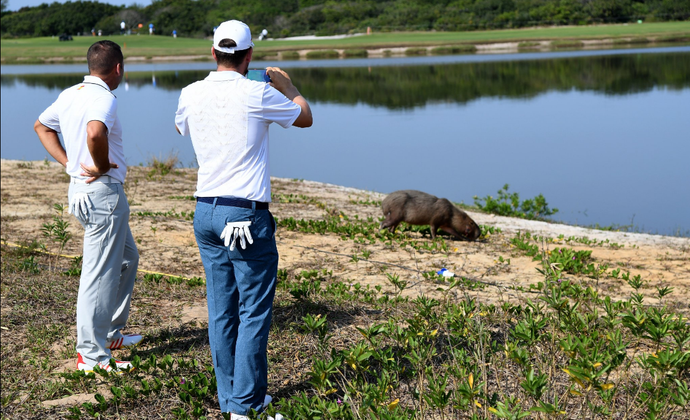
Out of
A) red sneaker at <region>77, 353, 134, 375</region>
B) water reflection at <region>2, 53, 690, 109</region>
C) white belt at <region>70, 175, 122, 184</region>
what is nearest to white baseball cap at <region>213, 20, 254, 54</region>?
white belt at <region>70, 175, 122, 184</region>

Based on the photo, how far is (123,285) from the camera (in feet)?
15.6

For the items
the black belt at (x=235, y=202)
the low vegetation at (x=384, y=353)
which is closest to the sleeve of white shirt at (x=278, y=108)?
the black belt at (x=235, y=202)

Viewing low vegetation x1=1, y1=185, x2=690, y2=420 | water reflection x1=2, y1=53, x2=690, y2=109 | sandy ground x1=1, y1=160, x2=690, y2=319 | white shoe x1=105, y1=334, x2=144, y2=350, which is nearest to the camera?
low vegetation x1=1, y1=185, x2=690, y2=420

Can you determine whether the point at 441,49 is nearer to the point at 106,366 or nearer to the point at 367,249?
the point at 367,249

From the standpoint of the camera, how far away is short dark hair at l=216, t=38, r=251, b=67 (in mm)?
3316

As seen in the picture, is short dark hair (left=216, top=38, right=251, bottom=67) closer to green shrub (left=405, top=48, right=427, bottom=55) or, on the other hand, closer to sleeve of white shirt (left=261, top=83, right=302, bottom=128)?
sleeve of white shirt (left=261, top=83, right=302, bottom=128)

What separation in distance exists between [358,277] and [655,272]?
11.2 ft

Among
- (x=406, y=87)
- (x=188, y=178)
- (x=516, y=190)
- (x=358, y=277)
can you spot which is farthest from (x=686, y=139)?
(x=406, y=87)

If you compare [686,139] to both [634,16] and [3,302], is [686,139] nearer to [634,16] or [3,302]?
[3,302]

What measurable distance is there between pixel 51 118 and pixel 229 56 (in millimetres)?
1740

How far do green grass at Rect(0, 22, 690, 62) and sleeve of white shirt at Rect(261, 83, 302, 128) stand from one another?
186ft

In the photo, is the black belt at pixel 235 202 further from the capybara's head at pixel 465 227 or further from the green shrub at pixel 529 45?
the green shrub at pixel 529 45

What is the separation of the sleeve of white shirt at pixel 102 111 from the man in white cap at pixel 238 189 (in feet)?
2.60

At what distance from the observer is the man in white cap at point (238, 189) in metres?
3.33
